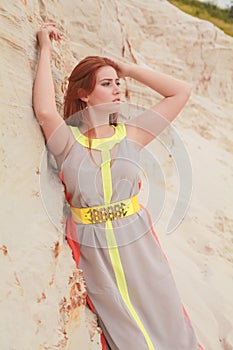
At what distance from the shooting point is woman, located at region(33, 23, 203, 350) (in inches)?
51.1

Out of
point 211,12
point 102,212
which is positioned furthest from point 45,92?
point 211,12

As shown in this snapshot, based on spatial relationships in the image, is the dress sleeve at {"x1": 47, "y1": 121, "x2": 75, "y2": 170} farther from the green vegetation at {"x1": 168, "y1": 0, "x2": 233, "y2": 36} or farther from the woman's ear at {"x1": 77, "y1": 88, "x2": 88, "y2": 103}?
the green vegetation at {"x1": 168, "y1": 0, "x2": 233, "y2": 36}

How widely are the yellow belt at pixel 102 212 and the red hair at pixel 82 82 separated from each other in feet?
0.91

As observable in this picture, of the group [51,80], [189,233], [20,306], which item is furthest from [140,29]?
[20,306]

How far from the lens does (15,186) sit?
3.52 ft

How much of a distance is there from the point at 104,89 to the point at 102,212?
1.17 ft

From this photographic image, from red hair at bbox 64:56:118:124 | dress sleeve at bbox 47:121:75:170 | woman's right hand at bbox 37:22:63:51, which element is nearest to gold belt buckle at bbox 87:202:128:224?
dress sleeve at bbox 47:121:75:170

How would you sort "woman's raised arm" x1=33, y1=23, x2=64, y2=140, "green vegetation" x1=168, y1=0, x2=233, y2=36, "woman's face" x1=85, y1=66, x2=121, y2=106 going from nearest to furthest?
"woman's raised arm" x1=33, y1=23, x2=64, y2=140
"woman's face" x1=85, y1=66, x2=121, y2=106
"green vegetation" x1=168, y1=0, x2=233, y2=36

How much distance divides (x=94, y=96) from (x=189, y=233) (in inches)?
62.7

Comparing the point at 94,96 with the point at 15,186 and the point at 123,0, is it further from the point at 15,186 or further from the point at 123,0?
the point at 123,0

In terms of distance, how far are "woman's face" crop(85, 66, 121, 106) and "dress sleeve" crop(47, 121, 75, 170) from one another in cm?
12

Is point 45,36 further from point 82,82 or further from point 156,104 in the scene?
point 156,104

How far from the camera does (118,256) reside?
133cm

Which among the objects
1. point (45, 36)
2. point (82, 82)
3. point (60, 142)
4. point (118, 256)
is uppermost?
point (45, 36)
